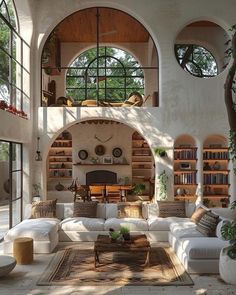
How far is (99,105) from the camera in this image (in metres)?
11.9

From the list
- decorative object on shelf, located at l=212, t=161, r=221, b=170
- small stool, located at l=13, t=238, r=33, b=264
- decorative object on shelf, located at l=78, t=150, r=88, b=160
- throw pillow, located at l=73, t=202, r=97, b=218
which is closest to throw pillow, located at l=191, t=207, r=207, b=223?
throw pillow, located at l=73, t=202, r=97, b=218

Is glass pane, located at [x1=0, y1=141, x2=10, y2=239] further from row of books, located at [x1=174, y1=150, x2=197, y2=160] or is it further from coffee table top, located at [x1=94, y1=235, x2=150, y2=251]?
row of books, located at [x1=174, y1=150, x2=197, y2=160]

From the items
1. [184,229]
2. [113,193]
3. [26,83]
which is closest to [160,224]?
[184,229]

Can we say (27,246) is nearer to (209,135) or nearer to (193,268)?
(193,268)

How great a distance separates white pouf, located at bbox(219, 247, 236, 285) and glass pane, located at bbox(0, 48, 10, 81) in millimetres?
6085

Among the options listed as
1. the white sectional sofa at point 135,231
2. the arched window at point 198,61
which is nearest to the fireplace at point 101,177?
the arched window at point 198,61

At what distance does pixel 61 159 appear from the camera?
16000mm

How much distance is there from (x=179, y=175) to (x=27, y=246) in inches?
219

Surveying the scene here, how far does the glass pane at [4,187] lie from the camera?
9308mm

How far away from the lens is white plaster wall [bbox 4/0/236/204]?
1148 cm

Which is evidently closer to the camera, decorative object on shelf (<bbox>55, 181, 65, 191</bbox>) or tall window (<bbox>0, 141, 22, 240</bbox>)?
tall window (<bbox>0, 141, 22, 240</bbox>)

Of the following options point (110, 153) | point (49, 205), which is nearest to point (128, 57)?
point (110, 153)

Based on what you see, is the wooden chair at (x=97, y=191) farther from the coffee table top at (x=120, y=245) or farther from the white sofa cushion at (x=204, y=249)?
the white sofa cushion at (x=204, y=249)

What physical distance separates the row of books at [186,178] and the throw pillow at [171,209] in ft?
6.07
